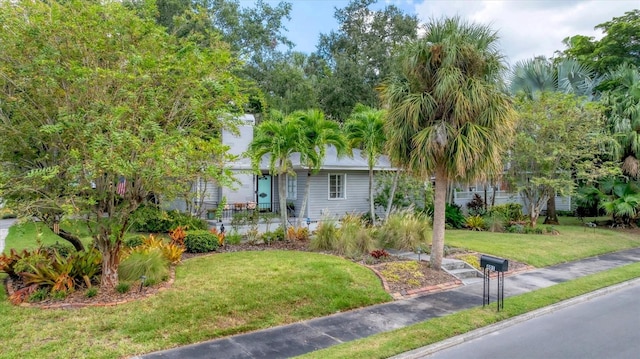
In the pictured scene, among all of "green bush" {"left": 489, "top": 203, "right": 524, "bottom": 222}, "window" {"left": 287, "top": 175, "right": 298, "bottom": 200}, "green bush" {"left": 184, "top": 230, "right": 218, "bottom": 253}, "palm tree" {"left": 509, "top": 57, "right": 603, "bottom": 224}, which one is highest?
"palm tree" {"left": 509, "top": 57, "right": 603, "bottom": 224}

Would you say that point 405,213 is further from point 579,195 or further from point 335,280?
point 579,195

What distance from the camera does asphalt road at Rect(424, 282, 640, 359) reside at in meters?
5.93

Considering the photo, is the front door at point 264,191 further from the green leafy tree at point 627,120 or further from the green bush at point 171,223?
the green leafy tree at point 627,120

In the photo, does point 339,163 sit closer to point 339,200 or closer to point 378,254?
point 339,200

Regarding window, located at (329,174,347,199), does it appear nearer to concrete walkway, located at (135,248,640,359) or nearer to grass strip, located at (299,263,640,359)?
concrete walkway, located at (135,248,640,359)

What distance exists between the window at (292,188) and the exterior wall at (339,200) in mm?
603

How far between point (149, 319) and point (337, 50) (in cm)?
3549

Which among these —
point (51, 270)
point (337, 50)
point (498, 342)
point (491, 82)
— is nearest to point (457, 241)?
point (491, 82)

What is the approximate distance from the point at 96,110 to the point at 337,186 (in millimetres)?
14517

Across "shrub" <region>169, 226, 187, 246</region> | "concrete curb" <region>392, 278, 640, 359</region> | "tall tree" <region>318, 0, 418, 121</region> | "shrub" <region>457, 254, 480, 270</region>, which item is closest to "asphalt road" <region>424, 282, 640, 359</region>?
"concrete curb" <region>392, 278, 640, 359</region>

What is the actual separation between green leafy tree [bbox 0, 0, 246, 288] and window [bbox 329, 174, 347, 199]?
40.9 ft

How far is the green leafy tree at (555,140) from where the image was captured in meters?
16.9

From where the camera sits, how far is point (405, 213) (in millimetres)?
15062

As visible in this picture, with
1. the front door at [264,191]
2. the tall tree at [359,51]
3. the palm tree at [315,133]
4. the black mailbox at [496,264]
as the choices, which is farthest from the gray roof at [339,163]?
the tall tree at [359,51]
